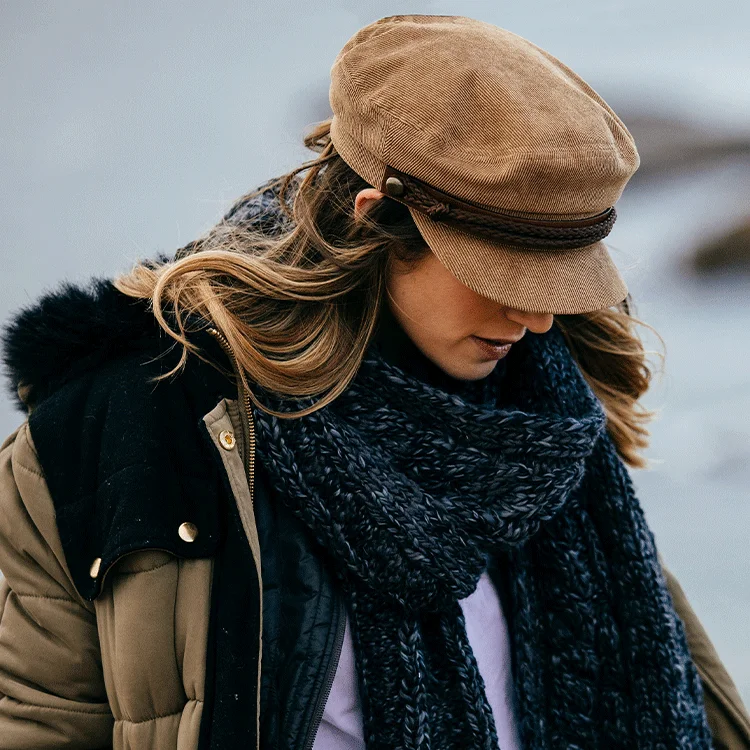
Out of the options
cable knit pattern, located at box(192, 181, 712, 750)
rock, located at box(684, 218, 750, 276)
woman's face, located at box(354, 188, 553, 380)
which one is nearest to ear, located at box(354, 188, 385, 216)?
woman's face, located at box(354, 188, 553, 380)

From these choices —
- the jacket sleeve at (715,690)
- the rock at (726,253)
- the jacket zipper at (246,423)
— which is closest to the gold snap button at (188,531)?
the jacket zipper at (246,423)

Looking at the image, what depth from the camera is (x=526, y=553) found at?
147 cm

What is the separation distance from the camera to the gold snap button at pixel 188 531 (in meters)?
1.15

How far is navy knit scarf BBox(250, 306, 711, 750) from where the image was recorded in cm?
125

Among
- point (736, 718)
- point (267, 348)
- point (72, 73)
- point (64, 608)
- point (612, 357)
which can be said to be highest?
point (72, 73)

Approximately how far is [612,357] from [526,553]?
1.22 feet

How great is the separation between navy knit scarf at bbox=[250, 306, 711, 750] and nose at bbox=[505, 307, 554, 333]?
0.14 meters

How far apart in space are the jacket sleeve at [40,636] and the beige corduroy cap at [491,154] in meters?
0.55

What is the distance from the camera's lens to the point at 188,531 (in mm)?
1154

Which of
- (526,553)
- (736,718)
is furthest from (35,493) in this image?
(736,718)

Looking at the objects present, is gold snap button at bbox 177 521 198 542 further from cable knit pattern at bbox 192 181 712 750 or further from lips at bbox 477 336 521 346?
lips at bbox 477 336 521 346

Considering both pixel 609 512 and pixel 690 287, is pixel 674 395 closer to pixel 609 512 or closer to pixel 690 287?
pixel 690 287

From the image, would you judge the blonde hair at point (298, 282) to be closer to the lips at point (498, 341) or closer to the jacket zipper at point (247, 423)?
the jacket zipper at point (247, 423)

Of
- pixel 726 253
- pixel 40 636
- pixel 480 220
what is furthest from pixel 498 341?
pixel 726 253
